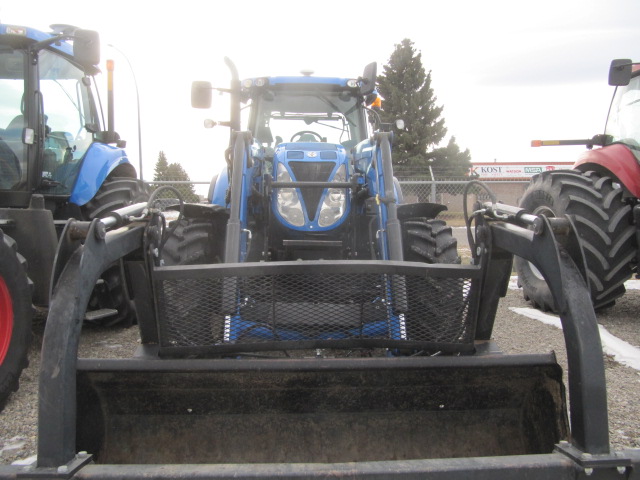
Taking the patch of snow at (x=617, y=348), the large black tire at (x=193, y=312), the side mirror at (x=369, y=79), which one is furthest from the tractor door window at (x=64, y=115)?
the patch of snow at (x=617, y=348)

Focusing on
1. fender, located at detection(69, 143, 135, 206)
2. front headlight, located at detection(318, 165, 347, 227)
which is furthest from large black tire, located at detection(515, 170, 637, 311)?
fender, located at detection(69, 143, 135, 206)

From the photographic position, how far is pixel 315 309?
248 cm

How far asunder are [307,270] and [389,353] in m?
1.15

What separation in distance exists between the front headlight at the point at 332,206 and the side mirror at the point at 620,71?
312cm

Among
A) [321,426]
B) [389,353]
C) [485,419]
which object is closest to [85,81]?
[389,353]

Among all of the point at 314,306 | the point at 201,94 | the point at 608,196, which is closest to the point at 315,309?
the point at 314,306

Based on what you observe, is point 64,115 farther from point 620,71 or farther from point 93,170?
point 620,71

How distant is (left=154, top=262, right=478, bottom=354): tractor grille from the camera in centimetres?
229

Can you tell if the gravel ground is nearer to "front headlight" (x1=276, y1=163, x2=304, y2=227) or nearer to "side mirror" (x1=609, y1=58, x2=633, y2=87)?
"front headlight" (x1=276, y1=163, x2=304, y2=227)

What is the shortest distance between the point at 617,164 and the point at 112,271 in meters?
4.70

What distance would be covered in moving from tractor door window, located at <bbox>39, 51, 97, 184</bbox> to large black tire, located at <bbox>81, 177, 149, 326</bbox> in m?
0.28

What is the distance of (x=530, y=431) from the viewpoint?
2.20 meters

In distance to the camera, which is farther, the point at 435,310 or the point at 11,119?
the point at 11,119

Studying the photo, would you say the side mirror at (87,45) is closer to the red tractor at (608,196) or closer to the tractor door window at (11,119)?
the tractor door window at (11,119)
